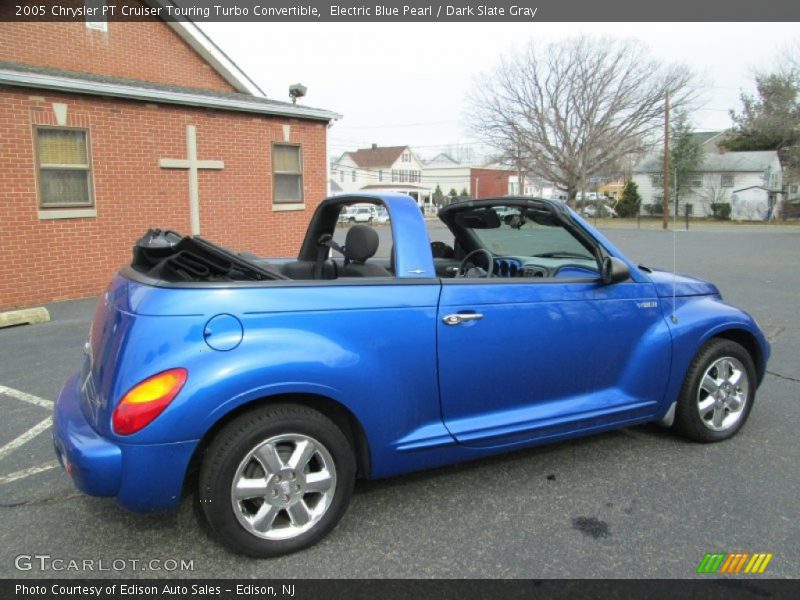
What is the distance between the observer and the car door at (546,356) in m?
3.12

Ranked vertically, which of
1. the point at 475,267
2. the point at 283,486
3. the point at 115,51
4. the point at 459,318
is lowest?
the point at 283,486

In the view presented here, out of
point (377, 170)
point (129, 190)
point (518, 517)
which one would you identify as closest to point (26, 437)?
point (518, 517)

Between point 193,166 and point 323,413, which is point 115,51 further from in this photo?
point 323,413

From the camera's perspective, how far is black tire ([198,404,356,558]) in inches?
101

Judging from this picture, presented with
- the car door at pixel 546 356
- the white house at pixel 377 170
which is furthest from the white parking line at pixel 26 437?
the white house at pixel 377 170

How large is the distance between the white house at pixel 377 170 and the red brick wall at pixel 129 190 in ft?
211

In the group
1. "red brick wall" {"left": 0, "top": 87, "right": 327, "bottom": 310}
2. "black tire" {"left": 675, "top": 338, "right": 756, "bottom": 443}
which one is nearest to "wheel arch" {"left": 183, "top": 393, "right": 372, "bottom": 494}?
"black tire" {"left": 675, "top": 338, "right": 756, "bottom": 443}

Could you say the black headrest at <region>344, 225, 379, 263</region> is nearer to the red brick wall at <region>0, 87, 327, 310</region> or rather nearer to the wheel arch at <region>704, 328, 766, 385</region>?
the wheel arch at <region>704, 328, 766, 385</region>

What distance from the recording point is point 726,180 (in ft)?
164

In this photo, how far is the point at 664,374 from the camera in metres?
3.70

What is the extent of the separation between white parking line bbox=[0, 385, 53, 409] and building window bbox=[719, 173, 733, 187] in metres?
54.2

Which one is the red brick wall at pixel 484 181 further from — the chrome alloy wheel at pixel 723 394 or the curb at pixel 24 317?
the chrome alloy wheel at pixel 723 394
